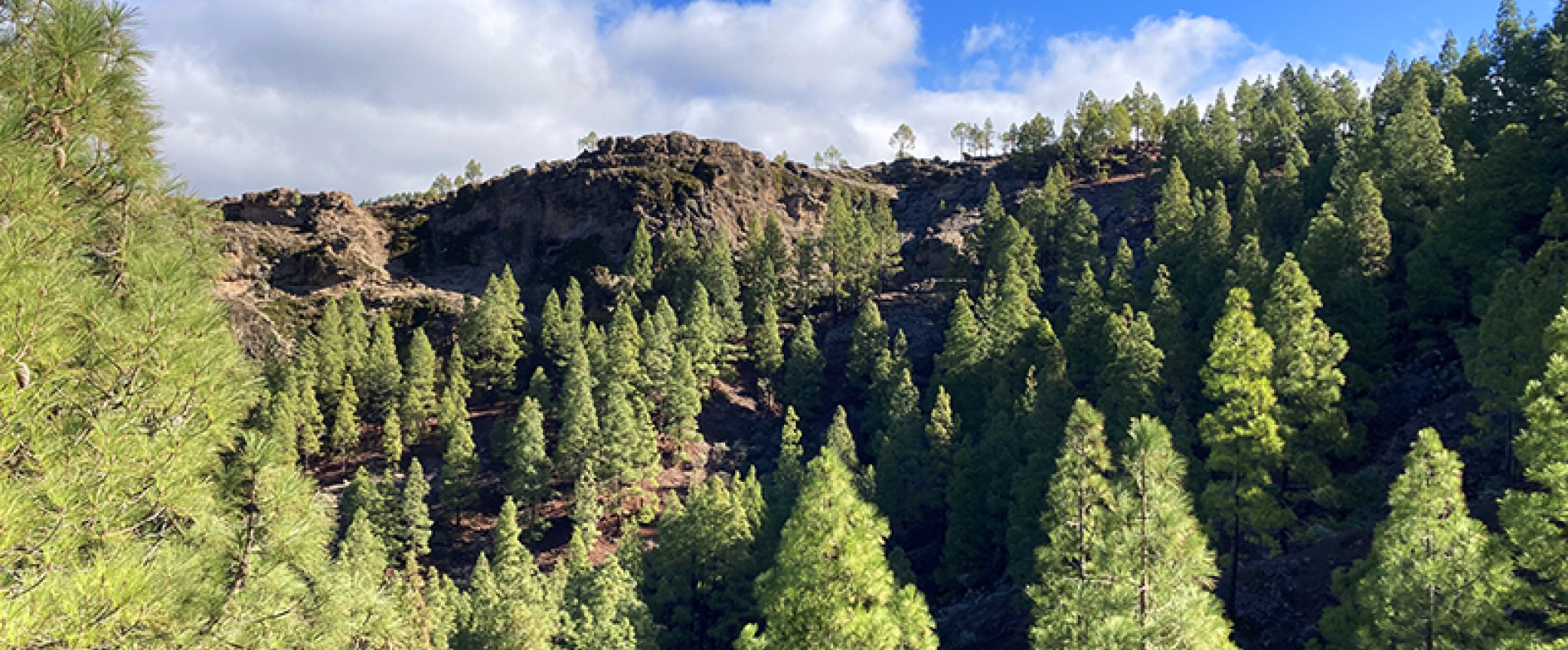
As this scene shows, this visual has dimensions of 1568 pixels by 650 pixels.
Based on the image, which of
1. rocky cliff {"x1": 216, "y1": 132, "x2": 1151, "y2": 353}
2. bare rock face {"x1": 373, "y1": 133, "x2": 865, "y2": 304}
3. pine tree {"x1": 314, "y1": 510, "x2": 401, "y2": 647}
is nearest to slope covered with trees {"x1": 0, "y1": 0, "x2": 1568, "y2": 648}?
pine tree {"x1": 314, "y1": 510, "x2": 401, "y2": 647}

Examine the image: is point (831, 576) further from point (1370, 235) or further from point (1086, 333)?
point (1086, 333)

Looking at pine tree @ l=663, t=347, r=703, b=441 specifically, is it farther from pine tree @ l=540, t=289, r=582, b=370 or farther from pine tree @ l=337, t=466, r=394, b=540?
pine tree @ l=337, t=466, r=394, b=540

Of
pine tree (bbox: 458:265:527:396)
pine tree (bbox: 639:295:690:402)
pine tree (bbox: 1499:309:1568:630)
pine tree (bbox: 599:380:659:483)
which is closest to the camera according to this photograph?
pine tree (bbox: 1499:309:1568:630)

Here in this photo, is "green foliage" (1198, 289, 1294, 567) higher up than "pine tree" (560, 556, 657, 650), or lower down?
higher up

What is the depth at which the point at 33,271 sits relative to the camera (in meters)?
4.43

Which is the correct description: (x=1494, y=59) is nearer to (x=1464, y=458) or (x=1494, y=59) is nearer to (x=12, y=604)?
(x=1464, y=458)

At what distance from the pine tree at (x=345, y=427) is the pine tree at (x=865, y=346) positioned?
120 ft

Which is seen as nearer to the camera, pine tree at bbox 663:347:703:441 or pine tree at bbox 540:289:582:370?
pine tree at bbox 663:347:703:441

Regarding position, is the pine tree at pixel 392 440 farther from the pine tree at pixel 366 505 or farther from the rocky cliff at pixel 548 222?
the rocky cliff at pixel 548 222

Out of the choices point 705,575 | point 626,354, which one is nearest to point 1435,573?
point 705,575

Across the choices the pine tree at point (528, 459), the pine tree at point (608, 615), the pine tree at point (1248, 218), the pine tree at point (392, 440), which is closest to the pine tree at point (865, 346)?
the pine tree at point (528, 459)

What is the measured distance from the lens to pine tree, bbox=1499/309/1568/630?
47.6 feet

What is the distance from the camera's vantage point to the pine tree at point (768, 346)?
6544cm

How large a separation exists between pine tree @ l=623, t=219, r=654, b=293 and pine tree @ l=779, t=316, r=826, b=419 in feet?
58.1
